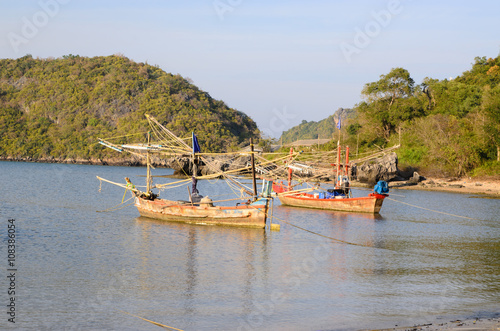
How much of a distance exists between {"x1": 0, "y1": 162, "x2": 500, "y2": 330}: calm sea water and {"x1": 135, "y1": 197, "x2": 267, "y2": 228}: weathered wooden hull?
1.57ft

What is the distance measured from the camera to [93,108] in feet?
388

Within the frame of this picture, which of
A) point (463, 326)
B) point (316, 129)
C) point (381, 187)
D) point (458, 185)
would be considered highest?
point (316, 129)

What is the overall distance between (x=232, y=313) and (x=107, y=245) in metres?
9.53

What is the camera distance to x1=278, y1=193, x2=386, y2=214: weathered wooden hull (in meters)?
32.4

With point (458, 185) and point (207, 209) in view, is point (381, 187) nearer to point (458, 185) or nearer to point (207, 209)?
point (207, 209)

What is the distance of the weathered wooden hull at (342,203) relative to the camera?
3241 centimetres

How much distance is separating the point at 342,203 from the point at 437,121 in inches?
1363

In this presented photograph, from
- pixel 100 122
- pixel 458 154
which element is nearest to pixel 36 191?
pixel 458 154

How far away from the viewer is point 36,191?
41438 millimetres

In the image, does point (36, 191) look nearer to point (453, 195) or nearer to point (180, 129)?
point (453, 195)

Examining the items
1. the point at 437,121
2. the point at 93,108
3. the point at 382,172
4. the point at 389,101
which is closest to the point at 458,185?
the point at 382,172

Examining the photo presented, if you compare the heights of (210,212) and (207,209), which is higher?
(207,209)

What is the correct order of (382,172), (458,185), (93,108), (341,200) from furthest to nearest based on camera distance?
(93,108) < (382,172) < (458,185) < (341,200)

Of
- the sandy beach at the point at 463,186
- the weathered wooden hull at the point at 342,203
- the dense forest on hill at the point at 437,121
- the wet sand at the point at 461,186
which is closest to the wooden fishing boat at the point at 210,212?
the weathered wooden hull at the point at 342,203
